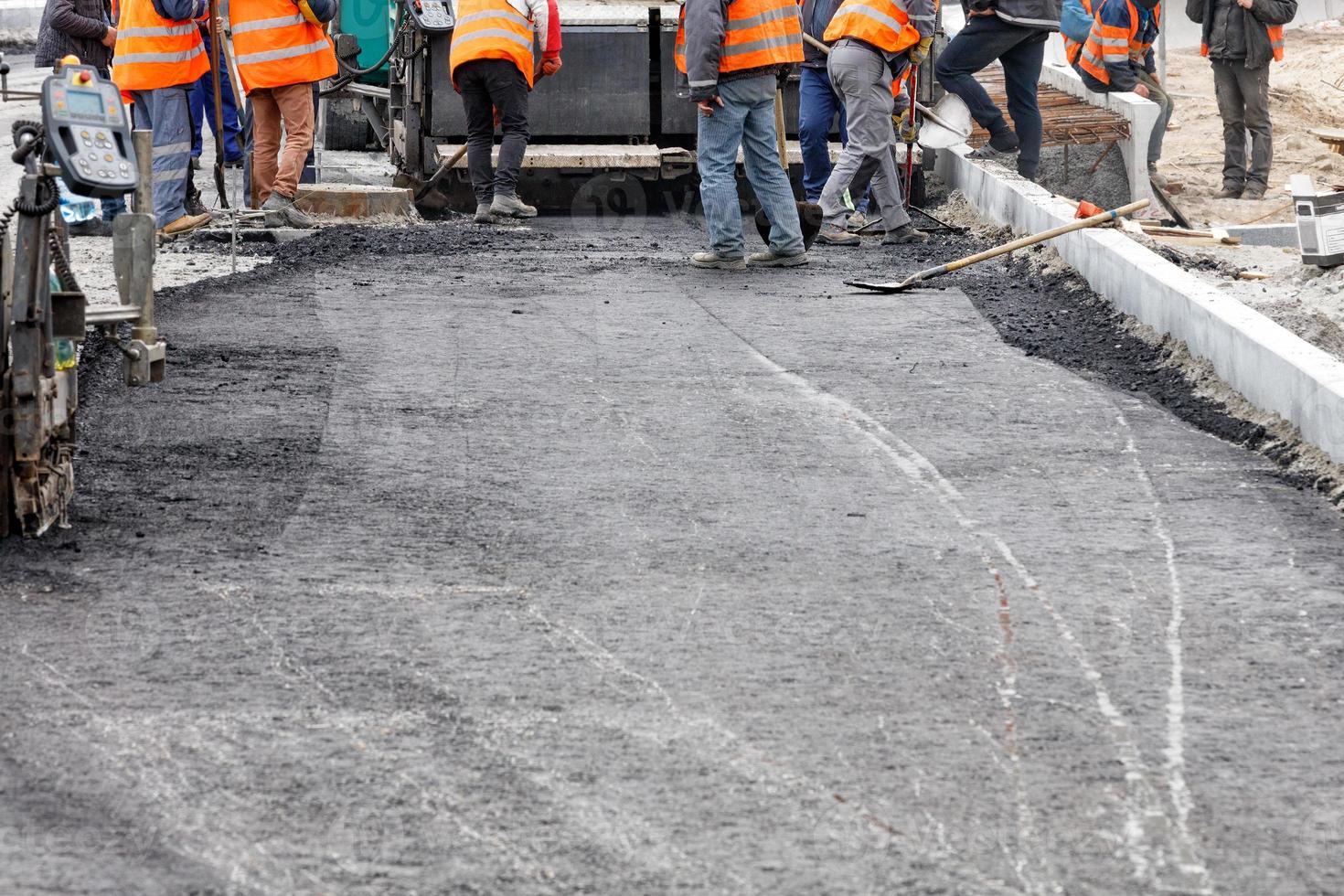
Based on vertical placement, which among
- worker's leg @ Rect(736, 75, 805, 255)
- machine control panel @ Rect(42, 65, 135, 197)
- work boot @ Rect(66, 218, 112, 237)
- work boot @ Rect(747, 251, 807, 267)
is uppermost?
machine control panel @ Rect(42, 65, 135, 197)

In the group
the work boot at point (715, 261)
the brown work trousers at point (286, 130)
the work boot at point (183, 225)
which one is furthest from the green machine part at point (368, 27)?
the work boot at point (715, 261)

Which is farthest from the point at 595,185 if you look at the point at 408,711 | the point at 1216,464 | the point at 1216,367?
the point at 408,711

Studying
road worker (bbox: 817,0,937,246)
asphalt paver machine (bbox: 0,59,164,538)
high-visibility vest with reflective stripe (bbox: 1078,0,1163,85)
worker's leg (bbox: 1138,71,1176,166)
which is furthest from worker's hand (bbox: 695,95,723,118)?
asphalt paver machine (bbox: 0,59,164,538)

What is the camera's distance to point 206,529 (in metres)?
4.95

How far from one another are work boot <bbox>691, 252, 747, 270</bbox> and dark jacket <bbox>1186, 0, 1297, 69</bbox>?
4889 mm

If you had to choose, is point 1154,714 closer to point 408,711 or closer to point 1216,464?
point 408,711

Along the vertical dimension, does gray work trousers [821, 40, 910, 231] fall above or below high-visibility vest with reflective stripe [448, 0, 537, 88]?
below

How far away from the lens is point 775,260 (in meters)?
10.0

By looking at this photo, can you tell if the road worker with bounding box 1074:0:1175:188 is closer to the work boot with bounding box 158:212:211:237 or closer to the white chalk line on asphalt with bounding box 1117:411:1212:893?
the work boot with bounding box 158:212:211:237

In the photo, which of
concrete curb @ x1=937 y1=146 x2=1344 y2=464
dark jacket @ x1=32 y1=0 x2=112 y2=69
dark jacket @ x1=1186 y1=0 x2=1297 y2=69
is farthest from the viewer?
dark jacket @ x1=1186 y1=0 x2=1297 y2=69

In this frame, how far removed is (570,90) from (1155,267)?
18.1 ft

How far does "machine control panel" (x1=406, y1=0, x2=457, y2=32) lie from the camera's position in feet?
39.6

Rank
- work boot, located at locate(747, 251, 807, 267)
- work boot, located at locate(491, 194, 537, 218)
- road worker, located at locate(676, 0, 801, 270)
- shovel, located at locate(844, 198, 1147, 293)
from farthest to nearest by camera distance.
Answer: work boot, located at locate(491, 194, 537, 218) → work boot, located at locate(747, 251, 807, 267) → road worker, located at locate(676, 0, 801, 270) → shovel, located at locate(844, 198, 1147, 293)

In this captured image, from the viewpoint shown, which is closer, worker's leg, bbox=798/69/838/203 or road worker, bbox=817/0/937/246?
road worker, bbox=817/0/937/246
